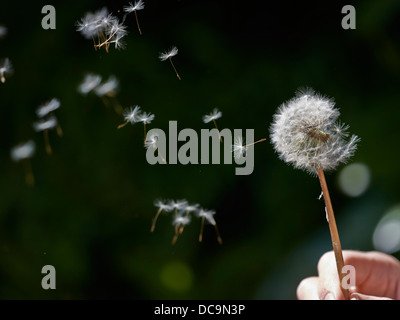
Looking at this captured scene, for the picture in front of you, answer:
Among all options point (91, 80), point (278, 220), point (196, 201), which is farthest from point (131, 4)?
point (278, 220)

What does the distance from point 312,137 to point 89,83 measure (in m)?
0.48

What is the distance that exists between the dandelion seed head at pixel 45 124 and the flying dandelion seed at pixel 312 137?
46cm

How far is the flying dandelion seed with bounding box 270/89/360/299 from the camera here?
1.63 feet

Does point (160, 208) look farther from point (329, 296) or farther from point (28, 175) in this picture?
point (329, 296)

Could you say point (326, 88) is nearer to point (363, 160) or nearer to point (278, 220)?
point (363, 160)

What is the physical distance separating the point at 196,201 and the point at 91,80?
12.4 inches

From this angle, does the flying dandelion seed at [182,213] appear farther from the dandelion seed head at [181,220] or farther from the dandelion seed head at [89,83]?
the dandelion seed head at [89,83]

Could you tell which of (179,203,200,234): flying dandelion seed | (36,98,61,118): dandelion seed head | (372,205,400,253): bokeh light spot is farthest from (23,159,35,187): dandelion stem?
(372,205,400,253): bokeh light spot

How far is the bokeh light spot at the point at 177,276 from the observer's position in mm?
921

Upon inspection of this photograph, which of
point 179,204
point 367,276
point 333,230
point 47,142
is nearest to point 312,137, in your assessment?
point 333,230

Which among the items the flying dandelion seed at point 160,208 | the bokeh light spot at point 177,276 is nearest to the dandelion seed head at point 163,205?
the flying dandelion seed at point 160,208

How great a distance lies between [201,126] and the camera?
87cm

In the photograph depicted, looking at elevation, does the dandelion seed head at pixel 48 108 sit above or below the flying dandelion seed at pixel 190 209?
above

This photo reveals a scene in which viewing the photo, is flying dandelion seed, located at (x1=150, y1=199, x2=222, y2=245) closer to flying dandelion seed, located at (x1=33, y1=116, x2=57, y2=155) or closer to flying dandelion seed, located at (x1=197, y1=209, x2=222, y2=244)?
flying dandelion seed, located at (x1=197, y1=209, x2=222, y2=244)
